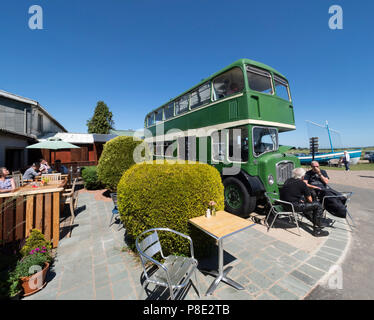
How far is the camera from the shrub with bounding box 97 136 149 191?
6934 millimetres

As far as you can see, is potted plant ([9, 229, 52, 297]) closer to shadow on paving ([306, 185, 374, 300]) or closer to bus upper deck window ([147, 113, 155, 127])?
shadow on paving ([306, 185, 374, 300])

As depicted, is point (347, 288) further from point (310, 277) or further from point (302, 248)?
point (302, 248)

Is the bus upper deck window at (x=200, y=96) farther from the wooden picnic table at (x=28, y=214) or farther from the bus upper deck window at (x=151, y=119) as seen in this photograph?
the wooden picnic table at (x=28, y=214)

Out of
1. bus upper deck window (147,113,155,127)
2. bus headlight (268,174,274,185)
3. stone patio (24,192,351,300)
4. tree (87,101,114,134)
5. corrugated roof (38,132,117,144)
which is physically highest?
tree (87,101,114,134)

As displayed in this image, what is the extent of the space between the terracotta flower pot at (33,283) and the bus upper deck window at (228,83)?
638 cm

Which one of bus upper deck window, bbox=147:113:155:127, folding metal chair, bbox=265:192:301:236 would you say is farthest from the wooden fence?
bus upper deck window, bbox=147:113:155:127

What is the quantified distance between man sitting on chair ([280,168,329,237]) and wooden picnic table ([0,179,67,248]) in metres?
5.57

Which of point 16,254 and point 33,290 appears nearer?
point 33,290

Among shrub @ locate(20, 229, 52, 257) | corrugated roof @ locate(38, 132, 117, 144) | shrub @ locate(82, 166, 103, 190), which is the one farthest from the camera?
corrugated roof @ locate(38, 132, 117, 144)

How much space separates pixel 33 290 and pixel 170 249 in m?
1.99

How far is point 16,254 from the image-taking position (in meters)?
2.76

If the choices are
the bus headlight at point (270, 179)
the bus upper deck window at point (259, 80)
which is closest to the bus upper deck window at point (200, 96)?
the bus upper deck window at point (259, 80)

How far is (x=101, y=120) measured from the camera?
105ft
